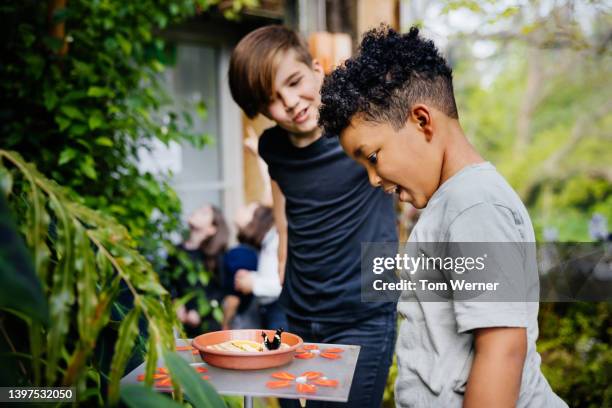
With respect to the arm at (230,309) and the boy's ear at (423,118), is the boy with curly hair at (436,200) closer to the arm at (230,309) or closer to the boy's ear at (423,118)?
the boy's ear at (423,118)

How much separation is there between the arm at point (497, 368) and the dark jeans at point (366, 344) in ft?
2.63

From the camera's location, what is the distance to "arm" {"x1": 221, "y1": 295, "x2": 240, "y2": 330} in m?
3.46

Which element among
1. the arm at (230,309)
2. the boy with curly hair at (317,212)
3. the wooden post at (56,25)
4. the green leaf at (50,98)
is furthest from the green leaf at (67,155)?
the arm at (230,309)

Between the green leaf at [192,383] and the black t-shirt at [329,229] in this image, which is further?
the black t-shirt at [329,229]

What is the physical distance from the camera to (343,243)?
1935 millimetres

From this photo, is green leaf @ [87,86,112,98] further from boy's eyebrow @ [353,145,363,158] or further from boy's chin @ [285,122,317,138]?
boy's eyebrow @ [353,145,363,158]

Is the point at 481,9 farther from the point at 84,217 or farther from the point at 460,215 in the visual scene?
the point at 84,217

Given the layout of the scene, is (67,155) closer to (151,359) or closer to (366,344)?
(366,344)

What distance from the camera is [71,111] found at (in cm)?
229

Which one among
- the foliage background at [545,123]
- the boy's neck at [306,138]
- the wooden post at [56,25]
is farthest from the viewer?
the foliage background at [545,123]

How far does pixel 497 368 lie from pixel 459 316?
106 mm

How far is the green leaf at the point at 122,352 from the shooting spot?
2.74ft

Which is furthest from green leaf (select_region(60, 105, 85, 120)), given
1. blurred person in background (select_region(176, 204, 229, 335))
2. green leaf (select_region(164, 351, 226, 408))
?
green leaf (select_region(164, 351, 226, 408))

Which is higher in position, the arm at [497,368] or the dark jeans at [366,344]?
the arm at [497,368]
